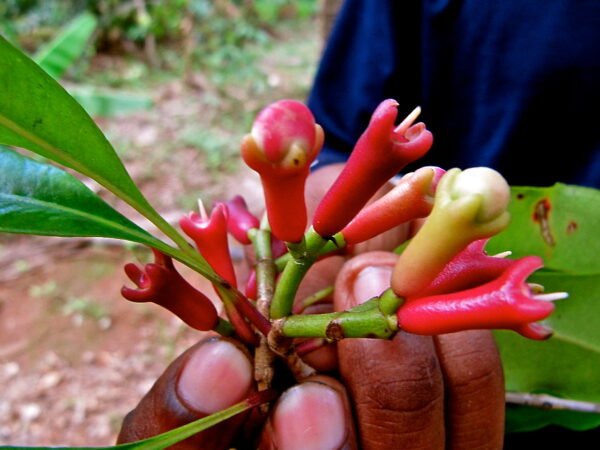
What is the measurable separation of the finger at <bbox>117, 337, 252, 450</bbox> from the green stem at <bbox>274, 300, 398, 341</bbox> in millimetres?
130

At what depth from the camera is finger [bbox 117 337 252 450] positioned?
2.35 ft

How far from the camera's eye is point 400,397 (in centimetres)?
72

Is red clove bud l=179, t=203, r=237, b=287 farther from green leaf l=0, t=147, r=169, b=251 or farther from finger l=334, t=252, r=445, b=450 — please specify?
finger l=334, t=252, r=445, b=450

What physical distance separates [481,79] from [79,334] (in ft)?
6.56

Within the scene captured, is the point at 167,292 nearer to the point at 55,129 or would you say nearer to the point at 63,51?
the point at 55,129

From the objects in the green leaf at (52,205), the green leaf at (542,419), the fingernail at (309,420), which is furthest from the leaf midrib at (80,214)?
the green leaf at (542,419)

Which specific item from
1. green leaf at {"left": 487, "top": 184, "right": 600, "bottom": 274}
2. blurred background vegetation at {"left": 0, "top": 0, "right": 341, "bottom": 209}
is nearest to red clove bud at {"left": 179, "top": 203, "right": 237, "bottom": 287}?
green leaf at {"left": 487, "top": 184, "right": 600, "bottom": 274}

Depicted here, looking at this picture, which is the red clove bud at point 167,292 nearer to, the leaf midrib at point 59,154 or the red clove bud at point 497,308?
the leaf midrib at point 59,154

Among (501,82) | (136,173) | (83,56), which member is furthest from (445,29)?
(83,56)

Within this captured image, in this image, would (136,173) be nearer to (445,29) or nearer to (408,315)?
(445,29)

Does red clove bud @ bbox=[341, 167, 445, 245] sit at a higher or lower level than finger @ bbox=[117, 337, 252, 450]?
higher

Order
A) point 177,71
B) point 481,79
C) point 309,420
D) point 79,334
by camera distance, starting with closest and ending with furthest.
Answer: point 309,420 < point 481,79 < point 79,334 < point 177,71

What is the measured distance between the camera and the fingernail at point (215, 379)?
2.33 ft

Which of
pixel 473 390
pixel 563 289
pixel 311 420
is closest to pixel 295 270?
pixel 311 420
